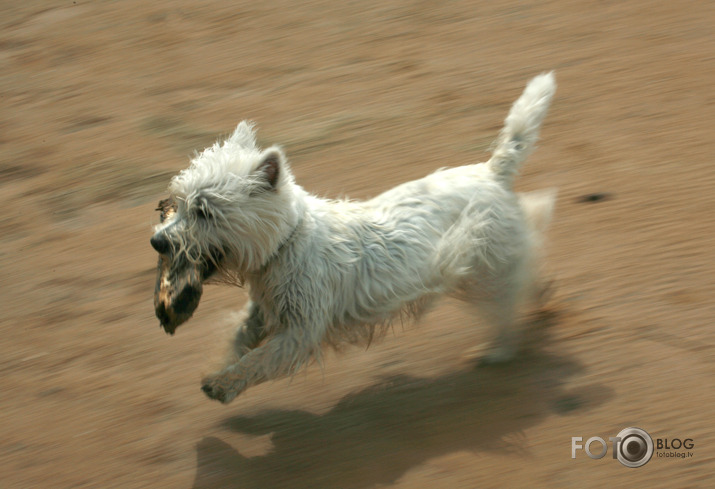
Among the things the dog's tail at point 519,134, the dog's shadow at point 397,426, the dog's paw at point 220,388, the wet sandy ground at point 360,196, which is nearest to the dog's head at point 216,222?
the dog's paw at point 220,388

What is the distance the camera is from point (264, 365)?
390cm

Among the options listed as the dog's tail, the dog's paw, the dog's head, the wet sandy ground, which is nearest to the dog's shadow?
the wet sandy ground

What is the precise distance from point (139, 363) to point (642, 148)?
164 inches

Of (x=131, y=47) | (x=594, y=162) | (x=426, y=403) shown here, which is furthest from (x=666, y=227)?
(x=131, y=47)

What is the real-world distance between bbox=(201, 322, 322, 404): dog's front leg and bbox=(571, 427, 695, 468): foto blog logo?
147 centimetres

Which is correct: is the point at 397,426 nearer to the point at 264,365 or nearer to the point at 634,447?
the point at 264,365

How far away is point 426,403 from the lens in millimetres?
4395

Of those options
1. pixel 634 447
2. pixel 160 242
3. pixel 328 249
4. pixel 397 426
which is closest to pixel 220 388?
pixel 160 242

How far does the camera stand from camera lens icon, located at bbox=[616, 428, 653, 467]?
3.78 meters

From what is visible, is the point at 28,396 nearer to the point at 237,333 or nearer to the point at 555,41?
the point at 237,333

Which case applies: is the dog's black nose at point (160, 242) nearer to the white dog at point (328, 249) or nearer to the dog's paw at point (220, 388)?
the white dog at point (328, 249)

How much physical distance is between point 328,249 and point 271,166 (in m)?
0.59

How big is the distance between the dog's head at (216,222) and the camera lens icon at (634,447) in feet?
6.54

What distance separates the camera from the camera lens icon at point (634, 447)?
3783 mm
